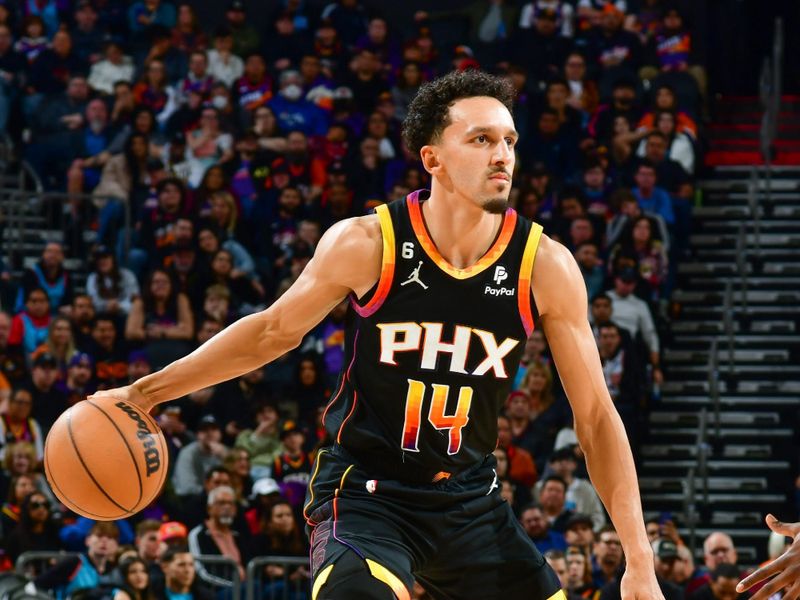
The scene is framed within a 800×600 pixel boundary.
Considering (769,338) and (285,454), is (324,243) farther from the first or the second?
(769,338)

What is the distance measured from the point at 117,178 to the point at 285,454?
4.54 meters

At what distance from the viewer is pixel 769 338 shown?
1394 cm

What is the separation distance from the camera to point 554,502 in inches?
436

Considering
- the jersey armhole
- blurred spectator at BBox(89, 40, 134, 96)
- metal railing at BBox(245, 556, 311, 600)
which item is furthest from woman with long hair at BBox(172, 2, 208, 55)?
the jersey armhole

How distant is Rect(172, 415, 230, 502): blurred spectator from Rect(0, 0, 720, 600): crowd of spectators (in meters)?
0.02

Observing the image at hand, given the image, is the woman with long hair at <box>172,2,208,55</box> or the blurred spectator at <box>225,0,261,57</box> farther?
the blurred spectator at <box>225,0,261,57</box>

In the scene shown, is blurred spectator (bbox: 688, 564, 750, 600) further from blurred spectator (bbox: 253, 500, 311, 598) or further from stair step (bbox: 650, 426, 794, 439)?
stair step (bbox: 650, 426, 794, 439)

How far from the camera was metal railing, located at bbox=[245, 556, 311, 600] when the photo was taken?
10219 mm

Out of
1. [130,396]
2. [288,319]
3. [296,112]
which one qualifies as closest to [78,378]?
[296,112]

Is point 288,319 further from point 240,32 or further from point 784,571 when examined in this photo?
point 240,32

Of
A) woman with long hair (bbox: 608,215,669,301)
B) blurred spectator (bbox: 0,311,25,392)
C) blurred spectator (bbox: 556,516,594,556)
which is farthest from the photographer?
woman with long hair (bbox: 608,215,669,301)

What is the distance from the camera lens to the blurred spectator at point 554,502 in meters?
11.0

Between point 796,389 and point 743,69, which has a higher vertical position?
point 743,69

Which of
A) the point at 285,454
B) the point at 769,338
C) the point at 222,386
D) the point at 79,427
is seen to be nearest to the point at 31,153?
the point at 222,386
